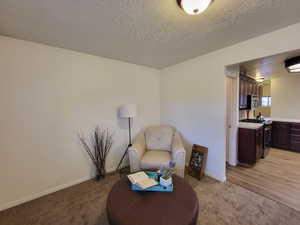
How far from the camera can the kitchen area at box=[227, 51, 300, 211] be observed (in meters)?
2.10

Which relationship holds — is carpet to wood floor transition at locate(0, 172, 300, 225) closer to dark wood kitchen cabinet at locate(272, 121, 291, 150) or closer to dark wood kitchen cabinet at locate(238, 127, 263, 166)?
dark wood kitchen cabinet at locate(238, 127, 263, 166)

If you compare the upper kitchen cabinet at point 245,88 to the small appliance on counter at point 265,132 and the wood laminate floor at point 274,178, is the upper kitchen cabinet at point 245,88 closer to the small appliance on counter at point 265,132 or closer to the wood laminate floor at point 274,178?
the small appliance on counter at point 265,132

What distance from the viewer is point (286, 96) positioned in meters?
4.07

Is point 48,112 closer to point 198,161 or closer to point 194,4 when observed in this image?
→ point 194,4

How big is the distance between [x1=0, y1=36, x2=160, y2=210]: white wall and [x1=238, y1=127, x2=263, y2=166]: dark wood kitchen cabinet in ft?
8.97

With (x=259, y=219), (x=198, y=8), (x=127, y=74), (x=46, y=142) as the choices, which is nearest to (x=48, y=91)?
(x=46, y=142)

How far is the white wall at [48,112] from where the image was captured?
175 centimetres

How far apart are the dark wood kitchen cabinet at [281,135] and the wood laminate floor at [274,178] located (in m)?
0.58

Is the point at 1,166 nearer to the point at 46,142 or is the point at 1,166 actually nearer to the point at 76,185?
the point at 46,142

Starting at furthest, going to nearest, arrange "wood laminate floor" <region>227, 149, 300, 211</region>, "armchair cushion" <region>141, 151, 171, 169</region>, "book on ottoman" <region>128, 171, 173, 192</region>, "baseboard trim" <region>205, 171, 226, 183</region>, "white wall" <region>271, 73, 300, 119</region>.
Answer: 1. "white wall" <region>271, 73, 300, 119</region>
2. "baseboard trim" <region>205, 171, 226, 183</region>
3. "armchair cushion" <region>141, 151, 171, 169</region>
4. "wood laminate floor" <region>227, 149, 300, 211</region>
5. "book on ottoman" <region>128, 171, 173, 192</region>

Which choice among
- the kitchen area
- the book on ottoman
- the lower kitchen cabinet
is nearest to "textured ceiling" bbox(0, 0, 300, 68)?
the kitchen area

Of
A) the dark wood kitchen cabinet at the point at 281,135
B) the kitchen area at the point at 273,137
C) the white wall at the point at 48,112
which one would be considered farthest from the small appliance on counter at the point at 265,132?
the white wall at the point at 48,112

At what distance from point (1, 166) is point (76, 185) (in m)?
1.04

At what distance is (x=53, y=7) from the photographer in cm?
126
